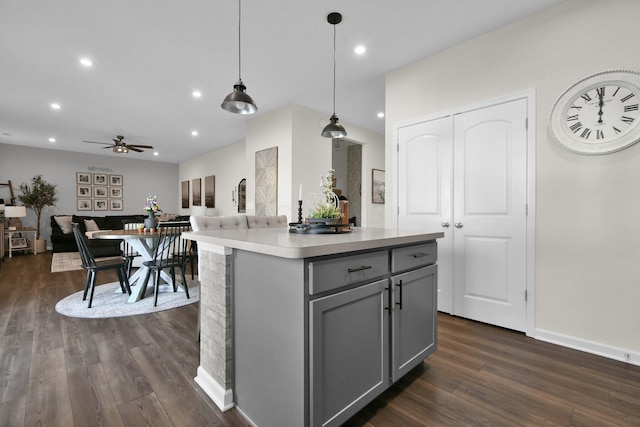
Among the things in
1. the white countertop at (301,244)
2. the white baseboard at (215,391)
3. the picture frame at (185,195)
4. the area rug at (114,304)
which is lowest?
the area rug at (114,304)

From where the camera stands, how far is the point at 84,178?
27.2 feet

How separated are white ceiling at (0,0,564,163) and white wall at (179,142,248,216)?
211 centimetres

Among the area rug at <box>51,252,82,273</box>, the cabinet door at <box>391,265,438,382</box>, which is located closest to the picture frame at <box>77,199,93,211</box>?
the area rug at <box>51,252,82,273</box>

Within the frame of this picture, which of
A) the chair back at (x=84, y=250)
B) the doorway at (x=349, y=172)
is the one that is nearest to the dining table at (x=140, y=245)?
the chair back at (x=84, y=250)

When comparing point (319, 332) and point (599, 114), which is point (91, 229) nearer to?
point (319, 332)

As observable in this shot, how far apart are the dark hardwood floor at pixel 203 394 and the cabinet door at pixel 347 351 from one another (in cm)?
23

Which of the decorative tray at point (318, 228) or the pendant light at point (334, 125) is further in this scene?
the pendant light at point (334, 125)

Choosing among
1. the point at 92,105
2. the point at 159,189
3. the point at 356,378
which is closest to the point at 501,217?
the point at 356,378

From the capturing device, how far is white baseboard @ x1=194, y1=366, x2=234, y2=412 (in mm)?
1512

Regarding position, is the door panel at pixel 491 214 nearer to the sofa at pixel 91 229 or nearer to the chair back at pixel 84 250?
the chair back at pixel 84 250

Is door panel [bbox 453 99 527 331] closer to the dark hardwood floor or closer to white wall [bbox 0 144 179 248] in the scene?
the dark hardwood floor

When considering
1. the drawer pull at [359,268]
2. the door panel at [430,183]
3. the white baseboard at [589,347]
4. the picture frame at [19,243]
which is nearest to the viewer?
the drawer pull at [359,268]

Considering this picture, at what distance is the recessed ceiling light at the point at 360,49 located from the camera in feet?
9.78

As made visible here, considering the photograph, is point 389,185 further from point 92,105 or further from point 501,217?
point 92,105
